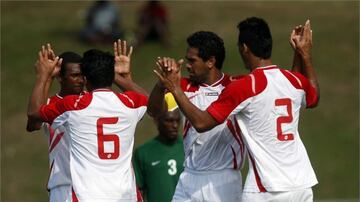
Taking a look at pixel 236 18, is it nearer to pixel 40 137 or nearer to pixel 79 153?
pixel 40 137

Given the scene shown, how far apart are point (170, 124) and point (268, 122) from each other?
328cm

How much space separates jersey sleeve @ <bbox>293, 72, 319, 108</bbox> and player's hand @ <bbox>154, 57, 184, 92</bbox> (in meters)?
1.18

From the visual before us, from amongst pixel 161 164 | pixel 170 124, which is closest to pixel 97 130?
pixel 170 124

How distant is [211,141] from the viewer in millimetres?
10805

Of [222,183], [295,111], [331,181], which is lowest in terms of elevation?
[331,181]

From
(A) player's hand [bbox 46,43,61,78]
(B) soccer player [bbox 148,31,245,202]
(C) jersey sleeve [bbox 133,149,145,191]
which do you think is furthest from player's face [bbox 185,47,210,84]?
(C) jersey sleeve [bbox 133,149,145,191]

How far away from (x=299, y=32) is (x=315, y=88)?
0.61 metres

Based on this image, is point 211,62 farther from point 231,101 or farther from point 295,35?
point 231,101

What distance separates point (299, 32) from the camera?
1057cm

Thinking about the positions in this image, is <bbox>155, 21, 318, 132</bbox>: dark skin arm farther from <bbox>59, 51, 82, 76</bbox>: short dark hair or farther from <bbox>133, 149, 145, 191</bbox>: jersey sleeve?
<bbox>133, 149, 145, 191</bbox>: jersey sleeve

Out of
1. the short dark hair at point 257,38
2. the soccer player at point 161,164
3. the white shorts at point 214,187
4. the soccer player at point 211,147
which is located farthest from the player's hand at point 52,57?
the soccer player at point 161,164

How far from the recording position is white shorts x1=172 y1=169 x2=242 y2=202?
1084cm

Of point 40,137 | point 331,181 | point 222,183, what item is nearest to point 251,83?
point 222,183

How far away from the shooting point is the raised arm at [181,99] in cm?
976
